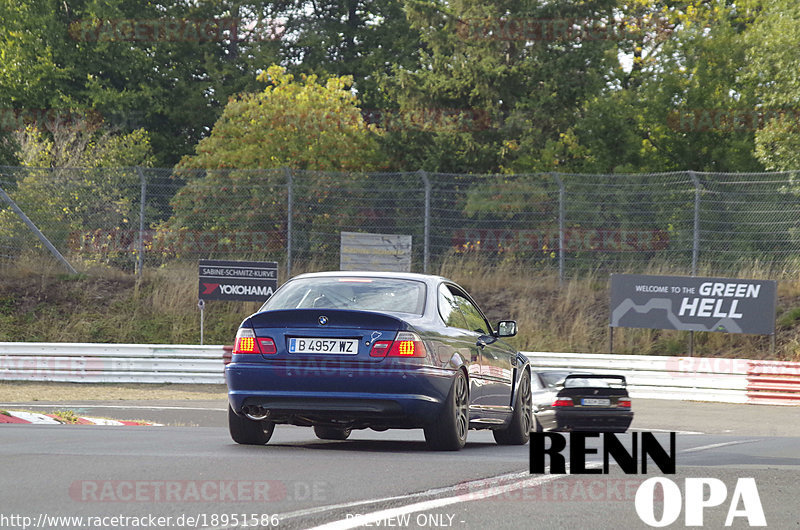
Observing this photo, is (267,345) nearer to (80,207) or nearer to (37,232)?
(80,207)

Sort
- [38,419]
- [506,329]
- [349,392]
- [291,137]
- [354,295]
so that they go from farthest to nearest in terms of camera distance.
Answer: [291,137]
[38,419]
[506,329]
[354,295]
[349,392]

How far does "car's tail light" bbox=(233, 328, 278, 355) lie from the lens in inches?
384

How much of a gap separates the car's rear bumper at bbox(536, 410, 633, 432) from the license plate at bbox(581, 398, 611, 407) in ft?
0.32

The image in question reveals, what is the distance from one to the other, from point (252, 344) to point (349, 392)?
0.91 meters

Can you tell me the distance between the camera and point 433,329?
9914 mm

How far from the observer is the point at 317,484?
7.41 m

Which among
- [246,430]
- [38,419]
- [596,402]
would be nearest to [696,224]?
[596,402]

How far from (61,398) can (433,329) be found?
13.9 meters

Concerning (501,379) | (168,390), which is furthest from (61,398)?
(501,379)

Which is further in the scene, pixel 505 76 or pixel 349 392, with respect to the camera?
pixel 505 76

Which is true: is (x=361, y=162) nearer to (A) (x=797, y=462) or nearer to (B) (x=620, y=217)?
(B) (x=620, y=217)

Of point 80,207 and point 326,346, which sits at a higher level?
point 80,207

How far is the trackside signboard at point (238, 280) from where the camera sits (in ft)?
88.0

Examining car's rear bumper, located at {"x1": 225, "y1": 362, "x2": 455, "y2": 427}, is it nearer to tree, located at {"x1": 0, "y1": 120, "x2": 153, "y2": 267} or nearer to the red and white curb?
the red and white curb
